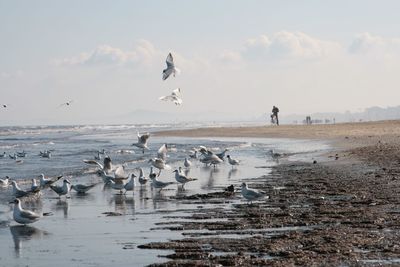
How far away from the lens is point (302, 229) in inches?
416

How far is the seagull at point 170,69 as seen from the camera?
1964 centimetres

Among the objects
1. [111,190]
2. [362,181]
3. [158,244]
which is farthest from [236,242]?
[111,190]

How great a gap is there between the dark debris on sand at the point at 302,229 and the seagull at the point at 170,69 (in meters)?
4.65

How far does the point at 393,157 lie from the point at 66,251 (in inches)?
671

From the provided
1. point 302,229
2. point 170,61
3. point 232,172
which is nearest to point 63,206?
point 170,61

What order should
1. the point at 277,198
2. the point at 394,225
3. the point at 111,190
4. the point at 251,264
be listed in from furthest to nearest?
the point at 111,190, the point at 277,198, the point at 394,225, the point at 251,264

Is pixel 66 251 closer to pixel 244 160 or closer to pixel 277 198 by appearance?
pixel 277 198

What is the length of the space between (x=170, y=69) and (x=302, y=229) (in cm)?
1027

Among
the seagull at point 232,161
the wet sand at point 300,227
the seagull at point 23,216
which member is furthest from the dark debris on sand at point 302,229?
the seagull at point 232,161

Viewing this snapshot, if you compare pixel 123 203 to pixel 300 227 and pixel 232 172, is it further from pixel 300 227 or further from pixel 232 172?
pixel 232 172

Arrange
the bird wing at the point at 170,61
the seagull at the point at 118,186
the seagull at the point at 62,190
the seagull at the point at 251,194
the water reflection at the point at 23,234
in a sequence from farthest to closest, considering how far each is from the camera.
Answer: the bird wing at the point at 170,61, the seagull at the point at 118,186, the seagull at the point at 62,190, the seagull at the point at 251,194, the water reflection at the point at 23,234

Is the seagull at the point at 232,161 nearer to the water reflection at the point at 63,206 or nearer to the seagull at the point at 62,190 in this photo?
the seagull at the point at 62,190

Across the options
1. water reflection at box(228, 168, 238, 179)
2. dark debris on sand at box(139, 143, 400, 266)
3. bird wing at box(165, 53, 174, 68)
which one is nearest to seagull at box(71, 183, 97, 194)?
dark debris on sand at box(139, 143, 400, 266)

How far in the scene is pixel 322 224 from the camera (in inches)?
432
